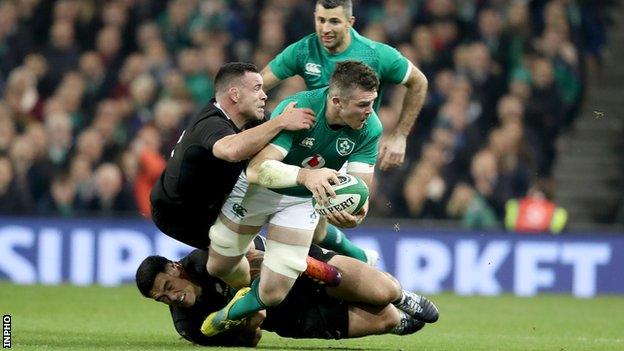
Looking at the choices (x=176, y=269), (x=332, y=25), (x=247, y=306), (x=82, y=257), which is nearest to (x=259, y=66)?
(x=82, y=257)

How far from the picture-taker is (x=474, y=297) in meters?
15.6

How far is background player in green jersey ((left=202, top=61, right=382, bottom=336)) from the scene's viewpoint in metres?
9.16

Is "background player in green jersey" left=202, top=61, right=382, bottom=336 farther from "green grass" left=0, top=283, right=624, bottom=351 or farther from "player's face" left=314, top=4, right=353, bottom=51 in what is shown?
"player's face" left=314, top=4, right=353, bottom=51

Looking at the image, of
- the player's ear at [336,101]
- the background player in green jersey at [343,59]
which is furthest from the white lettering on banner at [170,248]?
the player's ear at [336,101]

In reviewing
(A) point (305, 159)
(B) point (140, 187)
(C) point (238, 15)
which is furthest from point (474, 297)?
(A) point (305, 159)

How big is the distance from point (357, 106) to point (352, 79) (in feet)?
0.55

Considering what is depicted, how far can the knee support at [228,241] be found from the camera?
9.84 m

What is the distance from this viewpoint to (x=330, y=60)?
10750 millimetres

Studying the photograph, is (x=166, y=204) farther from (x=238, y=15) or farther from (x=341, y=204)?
(x=238, y=15)

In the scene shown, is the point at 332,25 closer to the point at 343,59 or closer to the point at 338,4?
the point at 338,4

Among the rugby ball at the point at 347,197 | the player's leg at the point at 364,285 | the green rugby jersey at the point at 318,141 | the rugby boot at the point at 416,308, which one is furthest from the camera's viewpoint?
the rugby boot at the point at 416,308

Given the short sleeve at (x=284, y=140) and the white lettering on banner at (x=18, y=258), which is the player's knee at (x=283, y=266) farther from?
the white lettering on banner at (x=18, y=258)

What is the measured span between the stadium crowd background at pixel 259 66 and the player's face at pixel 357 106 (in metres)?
7.13

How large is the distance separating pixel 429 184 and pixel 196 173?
7219 millimetres
